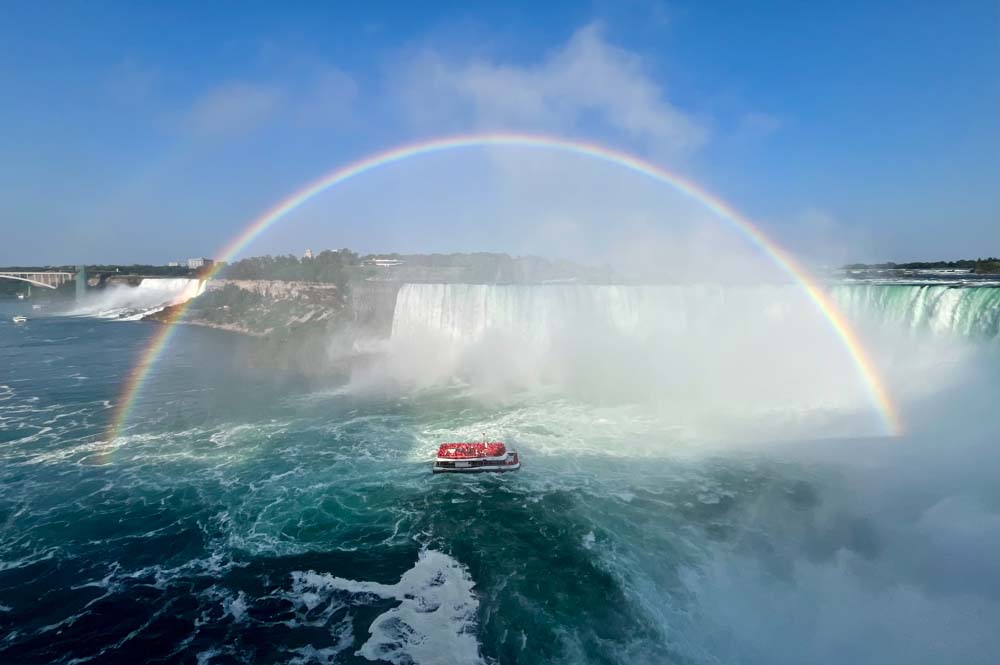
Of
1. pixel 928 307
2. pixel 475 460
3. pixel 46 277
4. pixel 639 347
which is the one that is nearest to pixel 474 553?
pixel 475 460

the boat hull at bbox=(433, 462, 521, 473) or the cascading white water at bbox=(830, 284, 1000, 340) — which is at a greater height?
the cascading white water at bbox=(830, 284, 1000, 340)

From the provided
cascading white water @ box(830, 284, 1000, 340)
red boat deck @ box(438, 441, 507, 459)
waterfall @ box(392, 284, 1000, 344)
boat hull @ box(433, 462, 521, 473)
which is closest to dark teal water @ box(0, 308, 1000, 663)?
boat hull @ box(433, 462, 521, 473)

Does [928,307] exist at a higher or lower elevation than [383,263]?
lower

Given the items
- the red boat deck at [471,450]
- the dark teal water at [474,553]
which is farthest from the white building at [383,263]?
the red boat deck at [471,450]

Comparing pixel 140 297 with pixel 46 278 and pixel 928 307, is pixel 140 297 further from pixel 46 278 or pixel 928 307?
pixel 928 307

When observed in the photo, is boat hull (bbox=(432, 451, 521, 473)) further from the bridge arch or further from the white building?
the bridge arch

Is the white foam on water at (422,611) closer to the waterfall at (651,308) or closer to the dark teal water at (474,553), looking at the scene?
the dark teal water at (474,553)

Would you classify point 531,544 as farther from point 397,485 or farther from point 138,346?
point 138,346
